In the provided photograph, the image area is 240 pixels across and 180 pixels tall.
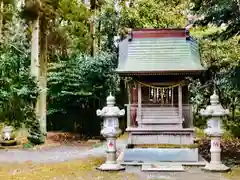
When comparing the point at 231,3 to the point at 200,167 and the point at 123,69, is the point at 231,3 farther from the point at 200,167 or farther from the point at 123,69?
the point at 200,167

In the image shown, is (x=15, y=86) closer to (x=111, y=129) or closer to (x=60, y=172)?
(x=111, y=129)

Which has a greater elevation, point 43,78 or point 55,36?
point 55,36

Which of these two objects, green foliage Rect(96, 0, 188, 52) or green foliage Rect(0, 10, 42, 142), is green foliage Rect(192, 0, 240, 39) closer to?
green foliage Rect(0, 10, 42, 142)

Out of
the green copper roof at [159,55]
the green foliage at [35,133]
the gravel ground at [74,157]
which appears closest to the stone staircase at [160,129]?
the green copper roof at [159,55]

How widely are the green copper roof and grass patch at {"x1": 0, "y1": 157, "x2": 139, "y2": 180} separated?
289 cm

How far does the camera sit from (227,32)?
39.9 feet

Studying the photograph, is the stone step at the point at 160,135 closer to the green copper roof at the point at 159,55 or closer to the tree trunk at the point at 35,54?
the green copper roof at the point at 159,55

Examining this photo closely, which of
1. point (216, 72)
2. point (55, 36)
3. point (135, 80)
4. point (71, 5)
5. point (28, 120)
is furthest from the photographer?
point (71, 5)

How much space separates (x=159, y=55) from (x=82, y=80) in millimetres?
6323

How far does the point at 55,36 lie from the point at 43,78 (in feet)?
6.43

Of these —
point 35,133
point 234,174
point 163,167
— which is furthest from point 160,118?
point 35,133

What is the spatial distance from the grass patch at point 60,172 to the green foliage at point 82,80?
6782 millimetres

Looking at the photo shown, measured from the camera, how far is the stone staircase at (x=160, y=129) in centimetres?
1205

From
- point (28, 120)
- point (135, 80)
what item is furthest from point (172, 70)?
point (28, 120)
